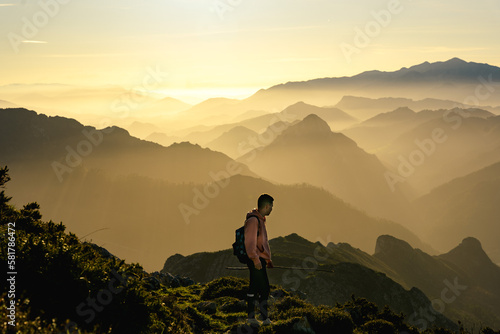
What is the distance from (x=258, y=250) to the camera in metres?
11.6

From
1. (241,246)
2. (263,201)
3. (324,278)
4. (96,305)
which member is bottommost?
(96,305)

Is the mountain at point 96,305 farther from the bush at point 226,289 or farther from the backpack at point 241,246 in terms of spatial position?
the backpack at point 241,246

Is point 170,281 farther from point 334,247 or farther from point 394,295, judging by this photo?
point 334,247

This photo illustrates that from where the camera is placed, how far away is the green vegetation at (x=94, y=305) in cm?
902

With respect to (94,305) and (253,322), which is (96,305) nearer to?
(94,305)

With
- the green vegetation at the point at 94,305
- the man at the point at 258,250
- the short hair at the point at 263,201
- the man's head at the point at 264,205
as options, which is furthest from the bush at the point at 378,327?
the short hair at the point at 263,201

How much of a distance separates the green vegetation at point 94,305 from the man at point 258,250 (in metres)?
0.73

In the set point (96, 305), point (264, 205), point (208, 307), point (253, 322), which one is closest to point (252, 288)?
point (253, 322)

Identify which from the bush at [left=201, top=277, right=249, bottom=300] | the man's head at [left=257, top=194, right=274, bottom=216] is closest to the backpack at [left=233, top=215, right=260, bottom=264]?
the man's head at [left=257, top=194, right=274, bottom=216]

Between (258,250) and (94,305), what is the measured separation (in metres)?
4.30

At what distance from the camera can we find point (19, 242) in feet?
33.1

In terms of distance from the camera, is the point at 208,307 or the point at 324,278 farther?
the point at 324,278

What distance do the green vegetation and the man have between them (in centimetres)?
73

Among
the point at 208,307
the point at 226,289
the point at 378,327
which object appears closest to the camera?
the point at 378,327
